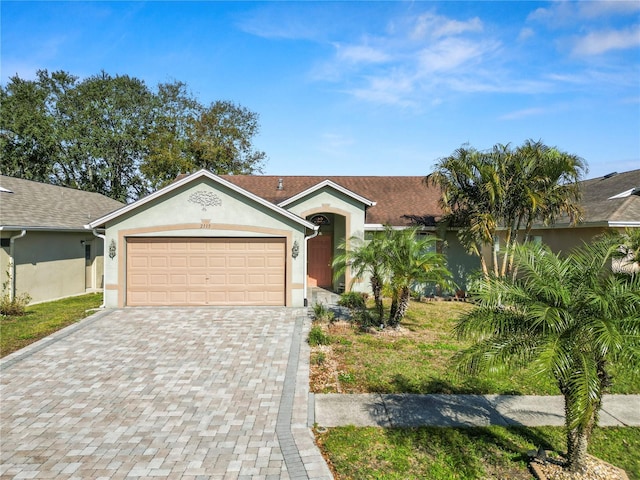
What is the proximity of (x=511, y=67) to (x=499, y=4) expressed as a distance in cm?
200

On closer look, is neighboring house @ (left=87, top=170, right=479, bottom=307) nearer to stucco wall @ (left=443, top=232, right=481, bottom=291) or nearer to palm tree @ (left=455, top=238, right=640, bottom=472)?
stucco wall @ (left=443, top=232, right=481, bottom=291)

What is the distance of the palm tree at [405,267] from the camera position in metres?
10.4

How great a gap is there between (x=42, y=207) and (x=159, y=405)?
15.0 meters

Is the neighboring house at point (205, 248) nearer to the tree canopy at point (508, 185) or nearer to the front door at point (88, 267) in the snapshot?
the tree canopy at point (508, 185)

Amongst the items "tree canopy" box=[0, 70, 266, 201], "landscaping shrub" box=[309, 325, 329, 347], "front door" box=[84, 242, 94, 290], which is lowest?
"landscaping shrub" box=[309, 325, 329, 347]

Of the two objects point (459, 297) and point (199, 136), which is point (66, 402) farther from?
point (199, 136)

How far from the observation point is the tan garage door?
1380cm

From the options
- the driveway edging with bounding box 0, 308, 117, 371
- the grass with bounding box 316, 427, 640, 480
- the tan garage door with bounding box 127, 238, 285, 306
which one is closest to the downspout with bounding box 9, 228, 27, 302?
the driveway edging with bounding box 0, 308, 117, 371

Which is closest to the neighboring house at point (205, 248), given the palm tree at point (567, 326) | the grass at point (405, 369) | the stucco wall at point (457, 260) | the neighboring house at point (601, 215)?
the grass at point (405, 369)

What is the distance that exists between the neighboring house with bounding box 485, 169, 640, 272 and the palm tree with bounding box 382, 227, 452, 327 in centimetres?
513

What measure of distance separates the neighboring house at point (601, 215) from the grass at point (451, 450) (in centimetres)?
798

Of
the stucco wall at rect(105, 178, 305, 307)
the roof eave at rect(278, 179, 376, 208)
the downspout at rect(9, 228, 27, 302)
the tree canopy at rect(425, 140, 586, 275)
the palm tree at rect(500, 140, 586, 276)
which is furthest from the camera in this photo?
the roof eave at rect(278, 179, 376, 208)

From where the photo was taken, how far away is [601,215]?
44.0 feet

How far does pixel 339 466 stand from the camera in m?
5.01
